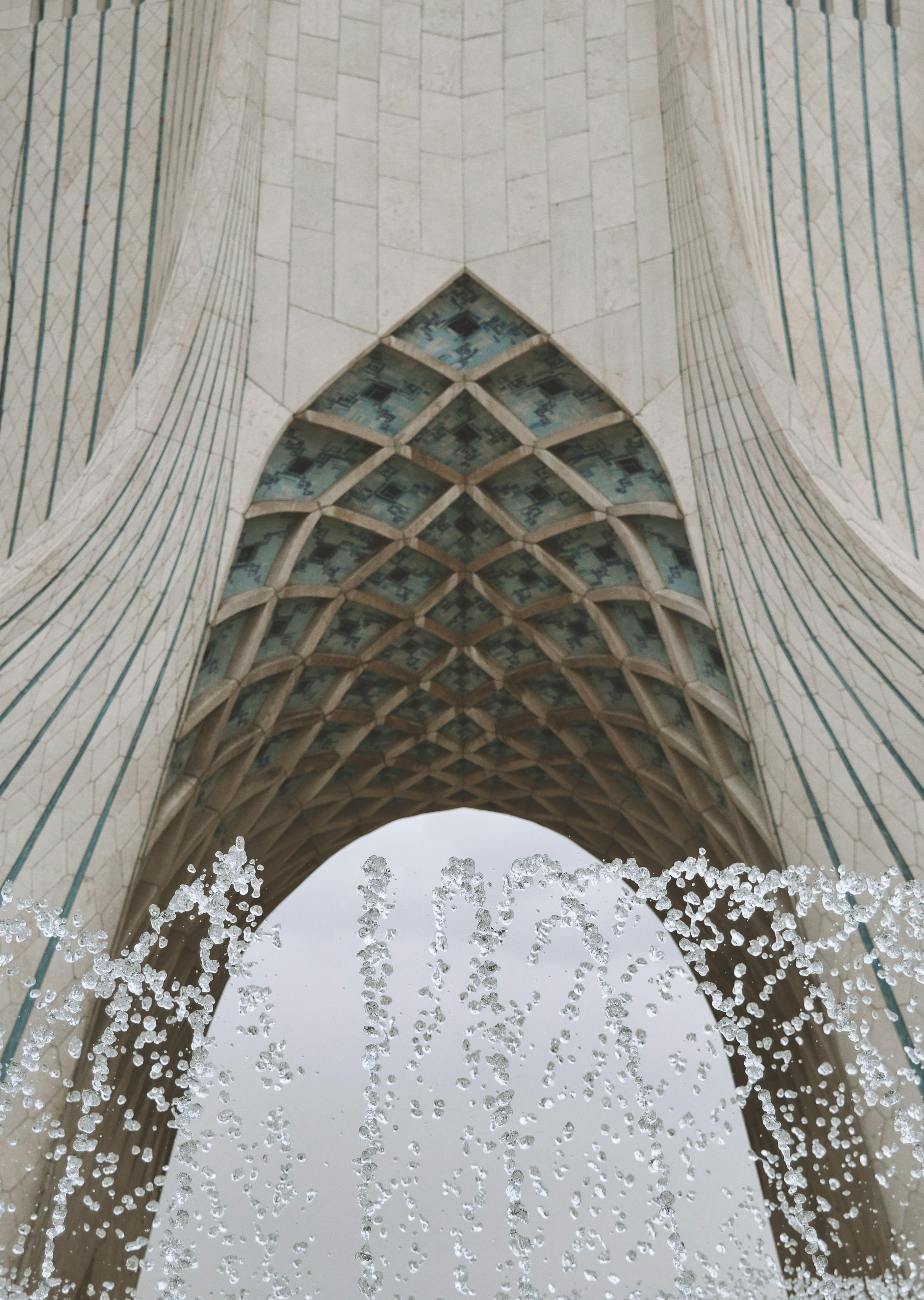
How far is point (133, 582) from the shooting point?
7922 millimetres

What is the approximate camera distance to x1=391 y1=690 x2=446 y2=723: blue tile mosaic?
1135cm

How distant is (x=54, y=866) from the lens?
22.5ft

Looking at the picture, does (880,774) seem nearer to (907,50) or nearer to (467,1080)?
(467,1080)

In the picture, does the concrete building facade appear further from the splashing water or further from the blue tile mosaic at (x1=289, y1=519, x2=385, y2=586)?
the splashing water

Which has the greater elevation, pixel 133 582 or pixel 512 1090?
pixel 133 582

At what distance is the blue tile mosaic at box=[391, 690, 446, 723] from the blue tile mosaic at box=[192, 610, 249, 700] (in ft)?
8.10

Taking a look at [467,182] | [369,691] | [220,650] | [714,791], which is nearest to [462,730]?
[369,691]

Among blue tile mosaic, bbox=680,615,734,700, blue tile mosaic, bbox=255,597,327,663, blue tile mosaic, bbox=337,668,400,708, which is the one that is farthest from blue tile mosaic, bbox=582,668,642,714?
blue tile mosaic, bbox=255,597,327,663

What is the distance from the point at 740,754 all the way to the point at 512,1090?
2.61 meters

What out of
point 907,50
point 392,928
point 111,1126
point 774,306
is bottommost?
point 111,1126

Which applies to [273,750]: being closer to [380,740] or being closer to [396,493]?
[380,740]

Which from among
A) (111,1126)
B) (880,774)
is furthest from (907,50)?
(111,1126)

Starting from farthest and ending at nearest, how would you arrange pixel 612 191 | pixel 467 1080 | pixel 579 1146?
pixel 612 191
pixel 579 1146
pixel 467 1080

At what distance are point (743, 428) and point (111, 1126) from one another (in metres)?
6.61
